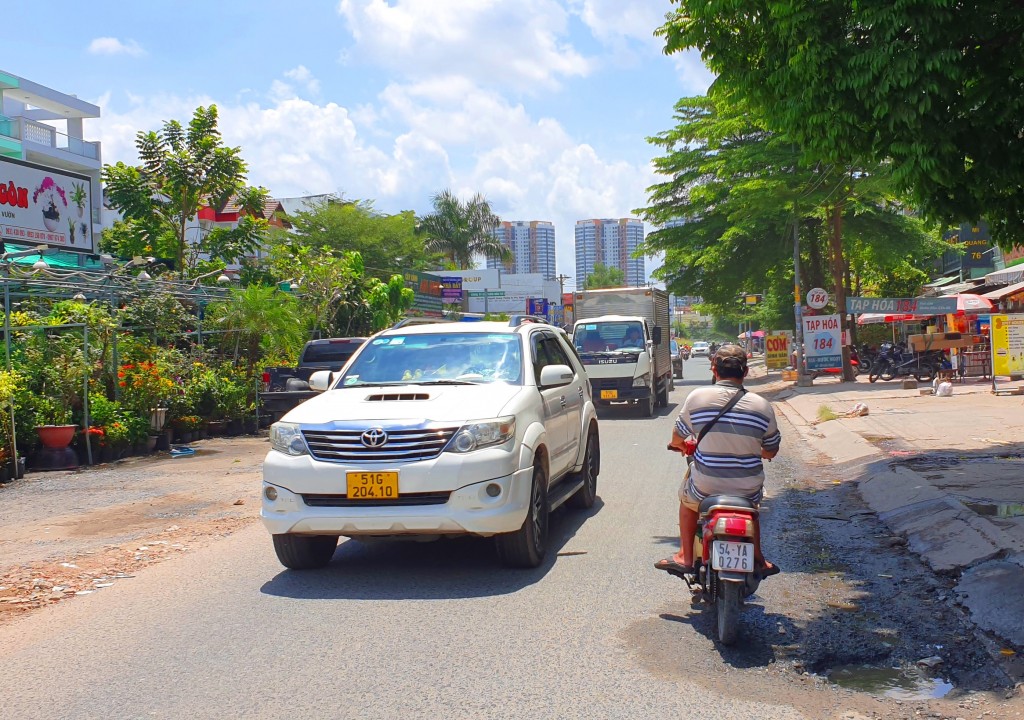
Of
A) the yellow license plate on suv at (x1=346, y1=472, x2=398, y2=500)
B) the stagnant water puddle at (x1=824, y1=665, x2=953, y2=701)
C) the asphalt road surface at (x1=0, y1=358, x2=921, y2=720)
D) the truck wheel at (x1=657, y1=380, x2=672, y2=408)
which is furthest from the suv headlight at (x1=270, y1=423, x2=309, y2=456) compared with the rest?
the truck wheel at (x1=657, y1=380, x2=672, y2=408)

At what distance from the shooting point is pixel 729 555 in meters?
5.17

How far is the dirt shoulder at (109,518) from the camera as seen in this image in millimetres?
7527

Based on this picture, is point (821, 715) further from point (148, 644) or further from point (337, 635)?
point (148, 644)

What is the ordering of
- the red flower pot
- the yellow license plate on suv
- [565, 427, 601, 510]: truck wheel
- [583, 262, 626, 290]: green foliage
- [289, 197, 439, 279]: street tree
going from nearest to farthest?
A: the yellow license plate on suv, [565, 427, 601, 510]: truck wheel, the red flower pot, [289, 197, 439, 279]: street tree, [583, 262, 626, 290]: green foliage

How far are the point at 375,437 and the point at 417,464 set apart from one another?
0.34m

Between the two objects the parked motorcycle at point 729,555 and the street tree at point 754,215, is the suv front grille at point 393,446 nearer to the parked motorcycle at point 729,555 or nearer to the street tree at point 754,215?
the parked motorcycle at point 729,555

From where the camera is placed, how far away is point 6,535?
9.53 meters

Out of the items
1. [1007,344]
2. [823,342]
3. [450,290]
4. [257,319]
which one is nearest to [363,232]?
[450,290]

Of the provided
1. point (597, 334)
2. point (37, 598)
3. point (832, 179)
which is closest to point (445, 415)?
point (37, 598)

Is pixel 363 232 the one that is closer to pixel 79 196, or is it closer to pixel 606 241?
pixel 79 196

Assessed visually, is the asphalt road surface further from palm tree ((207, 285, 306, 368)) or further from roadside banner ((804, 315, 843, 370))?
roadside banner ((804, 315, 843, 370))

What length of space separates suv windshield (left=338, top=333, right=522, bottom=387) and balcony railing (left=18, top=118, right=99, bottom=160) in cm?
3314

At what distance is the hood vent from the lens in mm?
7232

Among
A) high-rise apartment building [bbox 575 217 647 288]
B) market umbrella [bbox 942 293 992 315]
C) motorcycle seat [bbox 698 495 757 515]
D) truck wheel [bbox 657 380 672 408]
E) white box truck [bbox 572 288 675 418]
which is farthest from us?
high-rise apartment building [bbox 575 217 647 288]
